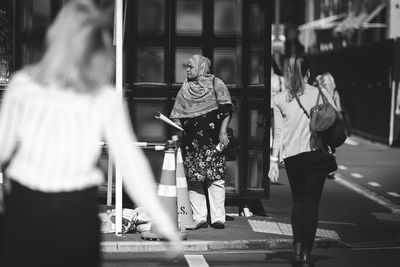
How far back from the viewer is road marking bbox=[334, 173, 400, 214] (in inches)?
556

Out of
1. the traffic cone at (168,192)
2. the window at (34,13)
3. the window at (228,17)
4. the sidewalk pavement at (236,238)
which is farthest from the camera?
the window at (228,17)

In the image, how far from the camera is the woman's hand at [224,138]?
36.9ft

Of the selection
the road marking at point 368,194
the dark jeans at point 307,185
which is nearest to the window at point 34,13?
the dark jeans at point 307,185

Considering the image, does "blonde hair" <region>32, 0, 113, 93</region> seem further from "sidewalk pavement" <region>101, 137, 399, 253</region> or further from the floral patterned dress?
the floral patterned dress

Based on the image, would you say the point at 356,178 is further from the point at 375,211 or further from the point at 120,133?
the point at 120,133

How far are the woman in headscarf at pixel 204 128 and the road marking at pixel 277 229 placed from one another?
40cm

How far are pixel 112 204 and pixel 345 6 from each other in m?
39.0

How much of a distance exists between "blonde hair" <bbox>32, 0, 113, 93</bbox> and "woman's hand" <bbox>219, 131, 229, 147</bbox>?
6.34 meters

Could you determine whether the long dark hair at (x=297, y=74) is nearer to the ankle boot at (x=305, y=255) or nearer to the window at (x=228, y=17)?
the ankle boot at (x=305, y=255)

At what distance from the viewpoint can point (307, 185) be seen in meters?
9.20

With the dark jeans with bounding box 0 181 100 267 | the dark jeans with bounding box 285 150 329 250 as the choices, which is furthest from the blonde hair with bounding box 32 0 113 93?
the dark jeans with bounding box 285 150 329 250

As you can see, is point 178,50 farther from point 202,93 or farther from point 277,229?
point 277,229

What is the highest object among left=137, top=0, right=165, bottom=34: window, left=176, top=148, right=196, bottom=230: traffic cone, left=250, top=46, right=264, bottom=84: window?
left=137, top=0, right=165, bottom=34: window

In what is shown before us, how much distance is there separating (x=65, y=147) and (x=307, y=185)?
4.58 meters
